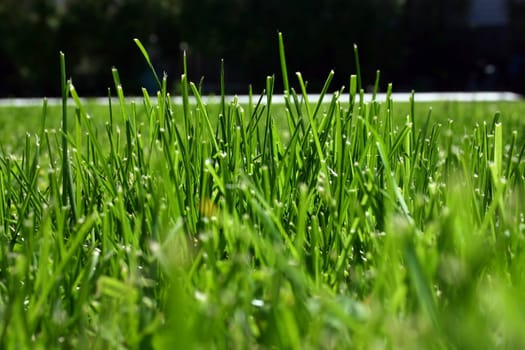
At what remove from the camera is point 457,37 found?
885 inches

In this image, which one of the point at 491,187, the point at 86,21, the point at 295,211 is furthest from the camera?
the point at 86,21

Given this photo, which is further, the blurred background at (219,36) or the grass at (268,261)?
the blurred background at (219,36)

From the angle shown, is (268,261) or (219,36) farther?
(219,36)

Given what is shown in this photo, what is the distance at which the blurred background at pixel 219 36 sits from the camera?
806 inches

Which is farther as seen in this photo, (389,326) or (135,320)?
(135,320)

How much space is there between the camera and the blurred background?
20.5 metres

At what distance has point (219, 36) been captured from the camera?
20.7 metres

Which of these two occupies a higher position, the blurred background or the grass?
the blurred background

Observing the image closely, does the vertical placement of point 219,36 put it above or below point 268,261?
above

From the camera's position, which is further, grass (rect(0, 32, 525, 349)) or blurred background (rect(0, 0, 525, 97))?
blurred background (rect(0, 0, 525, 97))

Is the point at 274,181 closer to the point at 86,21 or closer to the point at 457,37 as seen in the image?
the point at 86,21

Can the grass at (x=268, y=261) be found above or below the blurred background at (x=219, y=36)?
below

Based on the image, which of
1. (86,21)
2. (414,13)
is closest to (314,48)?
(414,13)

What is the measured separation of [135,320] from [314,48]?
2037 cm
